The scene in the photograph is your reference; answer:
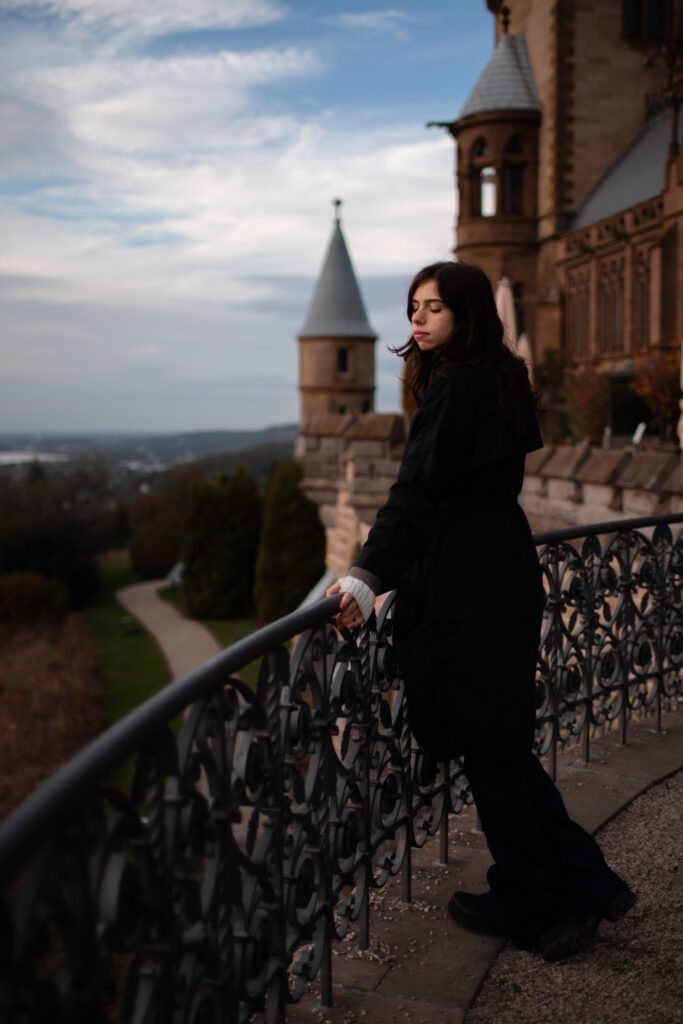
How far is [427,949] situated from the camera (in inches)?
121

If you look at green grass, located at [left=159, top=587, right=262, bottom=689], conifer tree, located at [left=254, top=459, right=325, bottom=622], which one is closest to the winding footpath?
conifer tree, located at [left=254, top=459, right=325, bottom=622]

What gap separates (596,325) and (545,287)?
136 inches

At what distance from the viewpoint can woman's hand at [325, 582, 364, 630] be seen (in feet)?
9.11

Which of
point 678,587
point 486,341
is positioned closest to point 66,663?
point 678,587

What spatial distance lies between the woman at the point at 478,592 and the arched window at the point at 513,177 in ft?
99.8

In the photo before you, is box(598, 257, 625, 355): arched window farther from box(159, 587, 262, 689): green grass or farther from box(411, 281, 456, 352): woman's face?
box(411, 281, 456, 352): woman's face

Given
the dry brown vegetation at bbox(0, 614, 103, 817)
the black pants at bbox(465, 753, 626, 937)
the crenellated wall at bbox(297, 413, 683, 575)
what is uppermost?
the crenellated wall at bbox(297, 413, 683, 575)

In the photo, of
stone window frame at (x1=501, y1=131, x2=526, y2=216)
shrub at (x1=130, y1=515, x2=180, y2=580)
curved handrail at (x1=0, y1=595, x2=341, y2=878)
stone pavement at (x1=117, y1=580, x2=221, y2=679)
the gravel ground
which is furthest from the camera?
shrub at (x1=130, y1=515, x2=180, y2=580)

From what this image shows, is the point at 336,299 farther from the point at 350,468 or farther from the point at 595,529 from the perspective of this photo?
the point at 595,529

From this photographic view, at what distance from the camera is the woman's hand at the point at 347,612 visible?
278cm

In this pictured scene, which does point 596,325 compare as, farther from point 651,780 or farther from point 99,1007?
point 99,1007

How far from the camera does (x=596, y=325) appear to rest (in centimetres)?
2792

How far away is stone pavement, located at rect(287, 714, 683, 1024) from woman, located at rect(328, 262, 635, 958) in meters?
0.23

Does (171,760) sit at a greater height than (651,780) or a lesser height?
greater
